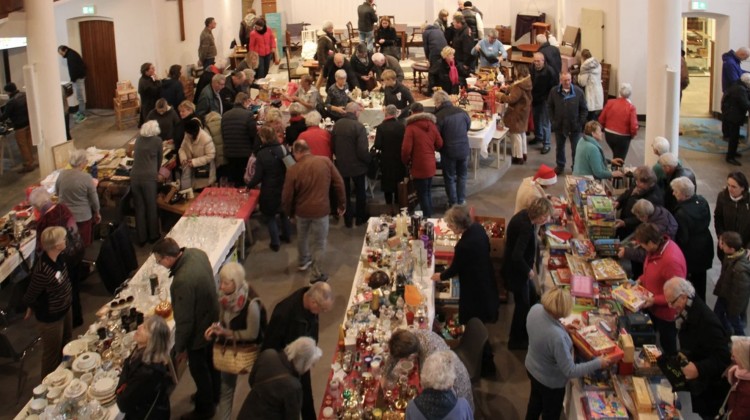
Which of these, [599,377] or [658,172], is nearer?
[599,377]

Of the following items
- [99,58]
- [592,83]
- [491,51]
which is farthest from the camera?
[99,58]

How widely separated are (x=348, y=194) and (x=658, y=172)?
12.1ft

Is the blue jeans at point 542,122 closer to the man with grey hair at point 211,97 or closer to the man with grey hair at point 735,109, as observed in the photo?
the man with grey hair at point 735,109

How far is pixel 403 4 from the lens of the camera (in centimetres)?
1995

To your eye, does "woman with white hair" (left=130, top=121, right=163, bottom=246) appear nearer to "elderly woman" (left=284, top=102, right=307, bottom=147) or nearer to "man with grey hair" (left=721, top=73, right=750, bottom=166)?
"elderly woman" (left=284, top=102, right=307, bottom=147)

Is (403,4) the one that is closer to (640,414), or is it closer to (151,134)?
(151,134)

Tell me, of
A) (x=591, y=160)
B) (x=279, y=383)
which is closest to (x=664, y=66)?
(x=591, y=160)

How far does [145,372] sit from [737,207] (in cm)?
538

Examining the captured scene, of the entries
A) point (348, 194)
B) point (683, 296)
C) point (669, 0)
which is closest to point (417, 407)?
point (683, 296)

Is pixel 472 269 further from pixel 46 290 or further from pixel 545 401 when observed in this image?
pixel 46 290

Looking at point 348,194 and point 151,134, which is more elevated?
Result: point 151,134

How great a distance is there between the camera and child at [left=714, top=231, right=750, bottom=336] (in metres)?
6.57

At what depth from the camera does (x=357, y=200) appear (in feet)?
33.1

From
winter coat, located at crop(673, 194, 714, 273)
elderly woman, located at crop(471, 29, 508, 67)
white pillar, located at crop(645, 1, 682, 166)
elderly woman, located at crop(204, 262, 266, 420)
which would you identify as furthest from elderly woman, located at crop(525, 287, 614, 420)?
elderly woman, located at crop(471, 29, 508, 67)
